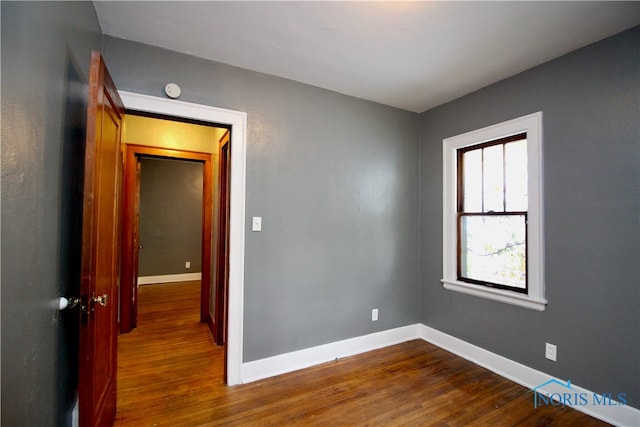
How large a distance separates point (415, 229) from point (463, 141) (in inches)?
42.8

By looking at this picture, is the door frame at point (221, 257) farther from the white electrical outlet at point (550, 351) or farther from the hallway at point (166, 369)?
the white electrical outlet at point (550, 351)

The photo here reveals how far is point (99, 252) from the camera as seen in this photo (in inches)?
58.0

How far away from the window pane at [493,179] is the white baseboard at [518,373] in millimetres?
1352

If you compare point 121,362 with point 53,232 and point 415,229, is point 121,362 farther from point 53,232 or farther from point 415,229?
point 415,229

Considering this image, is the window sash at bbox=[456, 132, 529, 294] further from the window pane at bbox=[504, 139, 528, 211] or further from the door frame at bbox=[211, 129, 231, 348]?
the door frame at bbox=[211, 129, 231, 348]

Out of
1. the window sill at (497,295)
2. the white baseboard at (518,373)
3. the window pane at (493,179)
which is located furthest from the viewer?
the window pane at (493,179)

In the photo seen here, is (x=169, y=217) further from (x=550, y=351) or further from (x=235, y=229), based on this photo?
(x=550, y=351)

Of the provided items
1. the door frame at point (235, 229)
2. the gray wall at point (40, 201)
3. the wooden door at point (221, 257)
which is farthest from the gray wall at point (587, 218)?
the gray wall at point (40, 201)

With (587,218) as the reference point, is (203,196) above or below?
above

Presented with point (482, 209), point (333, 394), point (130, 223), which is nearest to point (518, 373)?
point (482, 209)

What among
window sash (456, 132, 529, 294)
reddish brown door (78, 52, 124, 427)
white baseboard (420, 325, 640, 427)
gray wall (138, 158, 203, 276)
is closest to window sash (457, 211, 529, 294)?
window sash (456, 132, 529, 294)

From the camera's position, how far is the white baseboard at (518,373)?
73.7 inches

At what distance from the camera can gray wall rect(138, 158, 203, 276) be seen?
6.08 meters

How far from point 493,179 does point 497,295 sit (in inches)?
42.7
